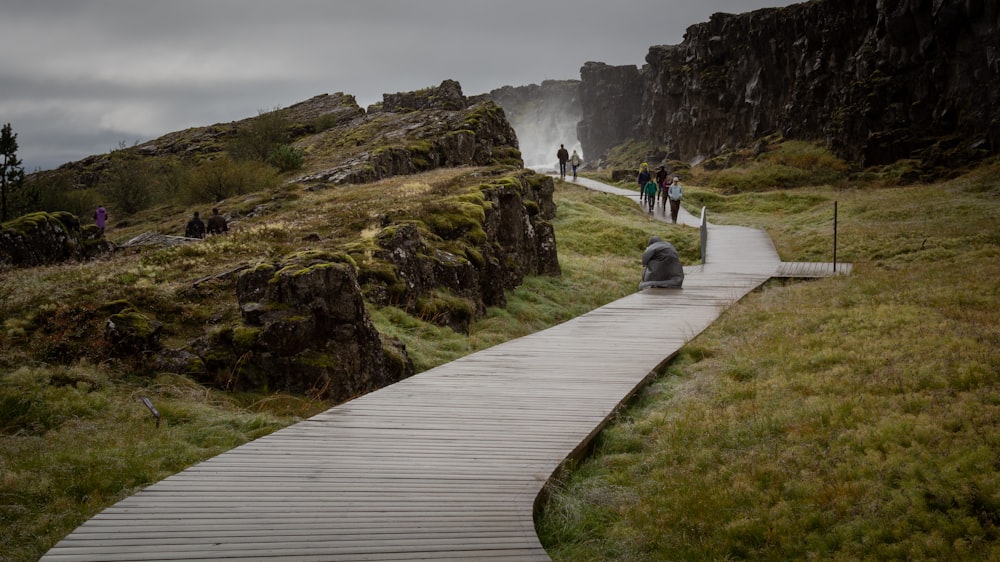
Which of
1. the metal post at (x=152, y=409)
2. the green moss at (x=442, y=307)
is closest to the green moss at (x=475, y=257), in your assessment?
the green moss at (x=442, y=307)

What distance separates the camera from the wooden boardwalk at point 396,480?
192 inches

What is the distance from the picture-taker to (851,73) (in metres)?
58.7

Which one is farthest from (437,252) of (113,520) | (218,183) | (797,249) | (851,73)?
(851,73)

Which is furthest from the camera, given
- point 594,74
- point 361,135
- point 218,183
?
point 594,74

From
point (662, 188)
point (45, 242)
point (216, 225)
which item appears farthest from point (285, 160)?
point (662, 188)

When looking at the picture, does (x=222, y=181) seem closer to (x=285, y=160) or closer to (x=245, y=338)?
(x=285, y=160)

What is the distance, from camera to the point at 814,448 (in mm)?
6609

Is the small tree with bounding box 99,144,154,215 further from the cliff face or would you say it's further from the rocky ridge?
the cliff face

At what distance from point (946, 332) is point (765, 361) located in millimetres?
2402

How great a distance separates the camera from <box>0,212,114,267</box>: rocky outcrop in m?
18.2

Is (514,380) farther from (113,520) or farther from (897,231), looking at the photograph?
(897,231)

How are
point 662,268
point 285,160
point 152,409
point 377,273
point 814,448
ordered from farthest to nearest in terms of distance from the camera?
1. point 285,160
2. point 662,268
3. point 377,273
4. point 152,409
5. point 814,448

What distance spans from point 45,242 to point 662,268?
17663mm

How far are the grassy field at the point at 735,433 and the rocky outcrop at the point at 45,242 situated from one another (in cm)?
480
